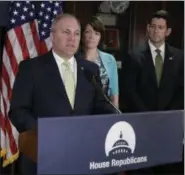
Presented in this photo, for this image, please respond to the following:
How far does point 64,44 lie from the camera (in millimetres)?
1805

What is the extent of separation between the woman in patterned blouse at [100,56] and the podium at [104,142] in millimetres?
1162

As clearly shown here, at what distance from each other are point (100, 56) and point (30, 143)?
1.47 meters

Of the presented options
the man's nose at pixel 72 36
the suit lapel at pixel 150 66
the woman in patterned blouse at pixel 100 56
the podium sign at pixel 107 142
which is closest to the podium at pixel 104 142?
the podium sign at pixel 107 142

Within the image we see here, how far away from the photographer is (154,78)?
2.87 metres

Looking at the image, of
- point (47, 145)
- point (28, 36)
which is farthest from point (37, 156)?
point (28, 36)

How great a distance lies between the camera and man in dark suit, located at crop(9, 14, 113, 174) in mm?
1720

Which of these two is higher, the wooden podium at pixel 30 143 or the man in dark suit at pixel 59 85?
the man in dark suit at pixel 59 85

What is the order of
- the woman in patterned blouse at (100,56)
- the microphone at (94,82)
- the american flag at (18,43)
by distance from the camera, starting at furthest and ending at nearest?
the american flag at (18,43) < the woman in patterned blouse at (100,56) < the microphone at (94,82)

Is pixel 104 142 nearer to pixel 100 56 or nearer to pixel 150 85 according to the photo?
pixel 100 56

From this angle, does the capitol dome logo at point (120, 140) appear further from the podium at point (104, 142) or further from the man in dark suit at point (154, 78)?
the man in dark suit at point (154, 78)

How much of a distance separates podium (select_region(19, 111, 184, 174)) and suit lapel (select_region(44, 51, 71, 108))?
40cm

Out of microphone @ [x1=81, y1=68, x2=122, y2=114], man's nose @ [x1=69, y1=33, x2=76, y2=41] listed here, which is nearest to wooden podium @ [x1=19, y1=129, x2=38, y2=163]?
microphone @ [x1=81, y1=68, x2=122, y2=114]

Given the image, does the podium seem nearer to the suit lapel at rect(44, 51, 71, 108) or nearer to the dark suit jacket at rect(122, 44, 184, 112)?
the suit lapel at rect(44, 51, 71, 108)

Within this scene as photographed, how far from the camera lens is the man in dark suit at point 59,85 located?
67.7 inches
